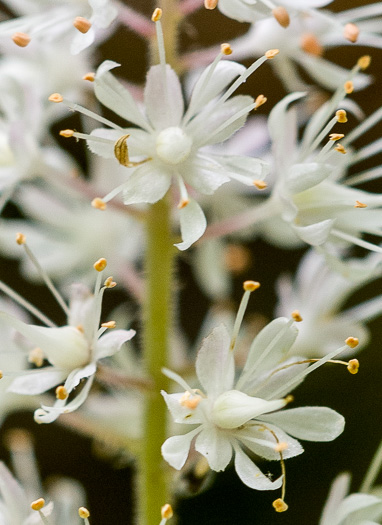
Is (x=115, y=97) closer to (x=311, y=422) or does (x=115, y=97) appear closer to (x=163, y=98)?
(x=163, y=98)

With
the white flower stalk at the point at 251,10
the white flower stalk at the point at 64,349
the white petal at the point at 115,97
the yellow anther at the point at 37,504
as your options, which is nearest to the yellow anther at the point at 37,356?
the white flower stalk at the point at 64,349

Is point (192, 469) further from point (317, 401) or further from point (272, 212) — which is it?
point (317, 401)

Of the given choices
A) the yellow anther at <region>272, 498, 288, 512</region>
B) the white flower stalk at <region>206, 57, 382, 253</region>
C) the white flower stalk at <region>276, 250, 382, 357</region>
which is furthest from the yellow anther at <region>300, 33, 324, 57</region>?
the yellow anther at <region>272, 498, 288, 512</region>

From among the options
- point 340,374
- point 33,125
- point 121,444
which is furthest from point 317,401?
point 33,125

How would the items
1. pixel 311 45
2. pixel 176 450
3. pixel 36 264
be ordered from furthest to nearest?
1. pixel 311 45
2. pixel 36 264
3. pixel 176 450

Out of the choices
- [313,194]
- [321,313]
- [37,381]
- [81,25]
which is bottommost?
[321,313]

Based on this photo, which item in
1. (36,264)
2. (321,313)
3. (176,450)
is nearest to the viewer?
(176,450)

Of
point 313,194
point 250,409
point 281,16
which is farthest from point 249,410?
point 281,16

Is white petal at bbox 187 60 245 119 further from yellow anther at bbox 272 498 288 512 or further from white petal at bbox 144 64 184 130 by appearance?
Result: yellow anther at bbox 272 498 288 512
